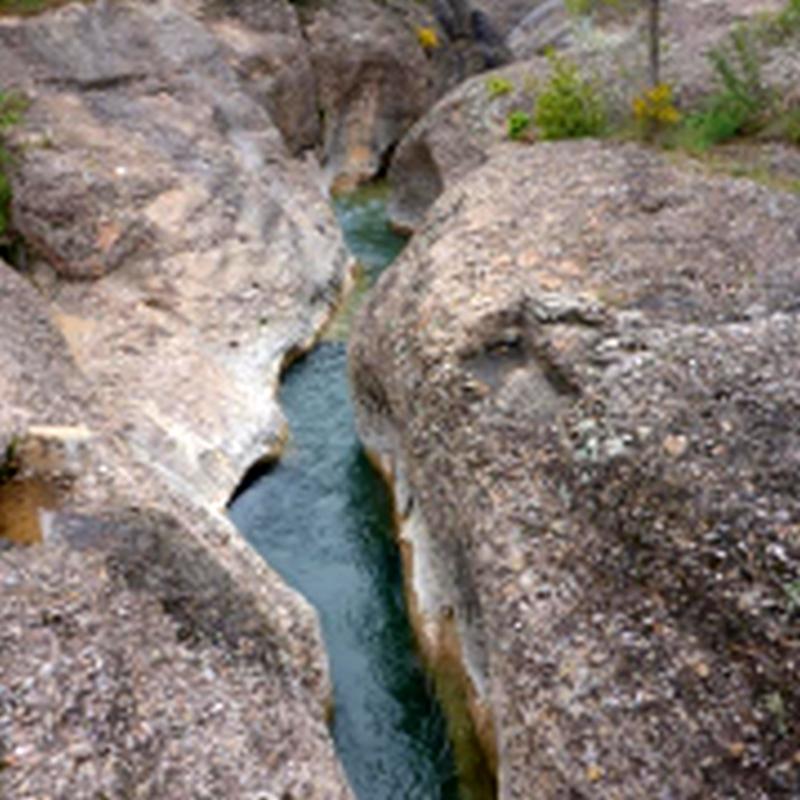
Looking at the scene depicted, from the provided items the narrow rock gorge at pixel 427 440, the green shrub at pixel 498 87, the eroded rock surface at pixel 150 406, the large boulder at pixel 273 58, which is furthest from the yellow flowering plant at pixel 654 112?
the large boulder at pixel 273 58

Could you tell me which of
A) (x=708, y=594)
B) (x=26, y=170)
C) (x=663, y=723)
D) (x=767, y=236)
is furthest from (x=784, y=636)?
(x=26, y=170)

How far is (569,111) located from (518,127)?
2.37 metres

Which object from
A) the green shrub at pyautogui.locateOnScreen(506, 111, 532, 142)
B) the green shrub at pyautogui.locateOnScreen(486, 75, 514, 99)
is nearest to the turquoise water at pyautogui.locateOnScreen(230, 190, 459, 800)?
the green shrub at pyautogui.locateOnScreen(506, 111, 532, 142)

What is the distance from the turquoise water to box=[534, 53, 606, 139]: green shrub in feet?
21.3

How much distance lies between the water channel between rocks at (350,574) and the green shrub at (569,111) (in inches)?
253

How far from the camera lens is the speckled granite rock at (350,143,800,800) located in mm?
8016

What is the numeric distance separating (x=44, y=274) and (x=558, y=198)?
972cm

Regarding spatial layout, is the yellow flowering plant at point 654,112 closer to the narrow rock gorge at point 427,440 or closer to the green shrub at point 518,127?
the narrow rock gorge at point 427,440

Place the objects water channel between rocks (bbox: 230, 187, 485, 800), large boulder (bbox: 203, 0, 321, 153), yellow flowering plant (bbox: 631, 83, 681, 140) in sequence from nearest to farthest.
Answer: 1. water channel between rocks (bbox: 230, 187, 485, 800)
2. yellow flowering plant (bbox: 631, 83, 681, 140)
3. large boulder (bbox: 203, 0, 321, 153)

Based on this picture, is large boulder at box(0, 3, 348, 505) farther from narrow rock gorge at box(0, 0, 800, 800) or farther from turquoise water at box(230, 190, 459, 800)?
turquoise water at box(230, 190, 459, 800)

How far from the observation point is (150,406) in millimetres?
15039

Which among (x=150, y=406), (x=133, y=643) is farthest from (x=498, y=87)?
(x=133, y=643)

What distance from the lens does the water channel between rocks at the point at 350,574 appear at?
10719 mm

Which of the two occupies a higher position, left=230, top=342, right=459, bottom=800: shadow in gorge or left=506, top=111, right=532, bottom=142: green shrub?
left=506, top=111, right=532, bottom=142: green shrub
